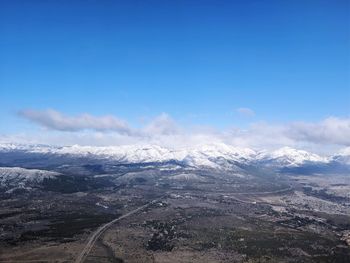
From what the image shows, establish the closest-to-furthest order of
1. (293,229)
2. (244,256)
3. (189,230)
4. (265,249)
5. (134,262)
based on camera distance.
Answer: (134,262) < (244,256) < (265,249) < (189,230) < (293,229)

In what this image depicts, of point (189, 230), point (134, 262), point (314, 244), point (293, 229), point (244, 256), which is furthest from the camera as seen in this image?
point (293, 229)

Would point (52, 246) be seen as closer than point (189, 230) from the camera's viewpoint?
Yes

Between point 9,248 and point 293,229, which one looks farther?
point 293,229

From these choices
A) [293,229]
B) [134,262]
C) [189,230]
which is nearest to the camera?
[134,262]

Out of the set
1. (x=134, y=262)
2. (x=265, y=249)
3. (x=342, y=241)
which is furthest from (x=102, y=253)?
(x=342, y=241)

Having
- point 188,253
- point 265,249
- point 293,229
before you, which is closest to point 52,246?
point 188,253

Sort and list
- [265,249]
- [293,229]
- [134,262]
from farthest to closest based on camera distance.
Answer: [293,229], [265,249], [134,262]

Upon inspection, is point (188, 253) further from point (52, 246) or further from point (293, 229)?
point (293, 229)

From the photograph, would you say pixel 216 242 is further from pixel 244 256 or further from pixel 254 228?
pixel 254 228
